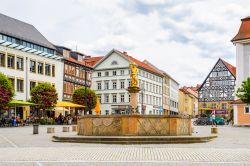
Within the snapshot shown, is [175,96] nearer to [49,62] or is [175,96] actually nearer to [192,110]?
[192,110]

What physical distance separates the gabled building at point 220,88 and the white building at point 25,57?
139 feet

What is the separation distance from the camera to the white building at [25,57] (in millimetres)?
53969

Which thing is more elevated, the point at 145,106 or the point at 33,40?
the point at 33,40

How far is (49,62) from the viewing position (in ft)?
207

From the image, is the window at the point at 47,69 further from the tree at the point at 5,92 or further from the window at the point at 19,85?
the tree at the point at 5,92

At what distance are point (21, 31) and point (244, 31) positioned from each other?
29.7 m

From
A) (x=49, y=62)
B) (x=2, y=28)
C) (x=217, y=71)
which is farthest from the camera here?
(x=217, y=71)

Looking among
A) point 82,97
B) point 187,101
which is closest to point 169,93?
point 187,101

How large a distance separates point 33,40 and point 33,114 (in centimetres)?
963

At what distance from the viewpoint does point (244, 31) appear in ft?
204

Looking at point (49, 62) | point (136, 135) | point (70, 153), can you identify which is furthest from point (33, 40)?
Result: point (70, 153)

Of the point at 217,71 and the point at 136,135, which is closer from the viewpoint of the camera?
the point at 136,135

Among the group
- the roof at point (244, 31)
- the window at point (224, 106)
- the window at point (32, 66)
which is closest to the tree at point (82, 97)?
the window at point (32, 66)

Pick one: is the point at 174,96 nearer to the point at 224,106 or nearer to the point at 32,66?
the point at 224,106
